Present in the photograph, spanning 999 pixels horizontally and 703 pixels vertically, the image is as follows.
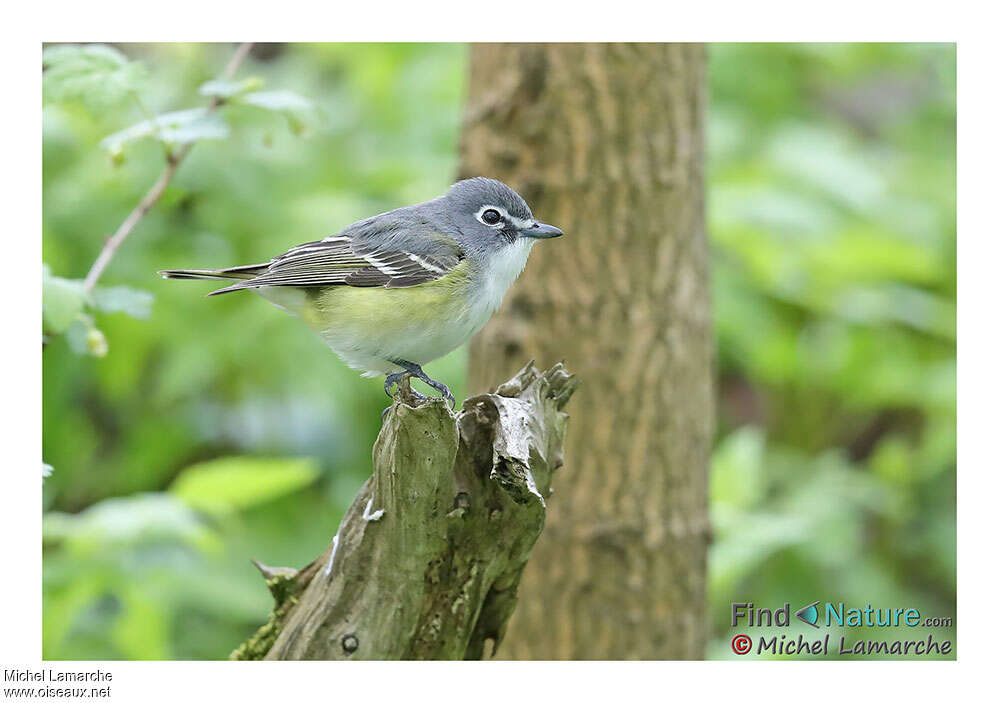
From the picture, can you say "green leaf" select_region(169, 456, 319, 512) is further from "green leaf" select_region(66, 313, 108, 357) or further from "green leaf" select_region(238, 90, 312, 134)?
"green leaf" select_region(238, 90, 312, 134)

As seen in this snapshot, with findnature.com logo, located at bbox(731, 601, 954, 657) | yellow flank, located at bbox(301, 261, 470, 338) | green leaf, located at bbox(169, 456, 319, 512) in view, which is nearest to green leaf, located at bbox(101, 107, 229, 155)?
yellow flank, located at bbox(301, 261, 470, 338)

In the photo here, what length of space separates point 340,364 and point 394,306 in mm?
1924

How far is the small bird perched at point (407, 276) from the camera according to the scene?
266 centimetres

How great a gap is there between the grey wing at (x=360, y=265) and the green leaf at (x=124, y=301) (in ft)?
1.06

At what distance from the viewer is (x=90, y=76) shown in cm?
283

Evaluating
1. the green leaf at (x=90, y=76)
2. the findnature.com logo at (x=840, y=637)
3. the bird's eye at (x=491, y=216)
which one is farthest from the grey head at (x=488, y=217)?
the findnature.com logo at (x=840, y=637)

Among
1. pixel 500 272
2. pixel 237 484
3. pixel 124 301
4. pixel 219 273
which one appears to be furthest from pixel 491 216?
pixel 237 484

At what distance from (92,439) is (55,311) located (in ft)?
8.10

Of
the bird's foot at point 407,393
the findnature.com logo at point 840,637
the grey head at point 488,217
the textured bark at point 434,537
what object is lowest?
the findnature.com logo at point 840,637

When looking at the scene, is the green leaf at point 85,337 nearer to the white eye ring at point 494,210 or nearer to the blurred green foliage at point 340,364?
the blurred green foliage at point 340,364

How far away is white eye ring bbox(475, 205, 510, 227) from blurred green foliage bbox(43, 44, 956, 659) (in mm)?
700

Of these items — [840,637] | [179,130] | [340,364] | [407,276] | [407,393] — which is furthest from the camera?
[340,364]

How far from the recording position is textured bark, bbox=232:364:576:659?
2.57 m

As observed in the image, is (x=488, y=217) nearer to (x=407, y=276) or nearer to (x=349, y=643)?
(x=407, y=276)
